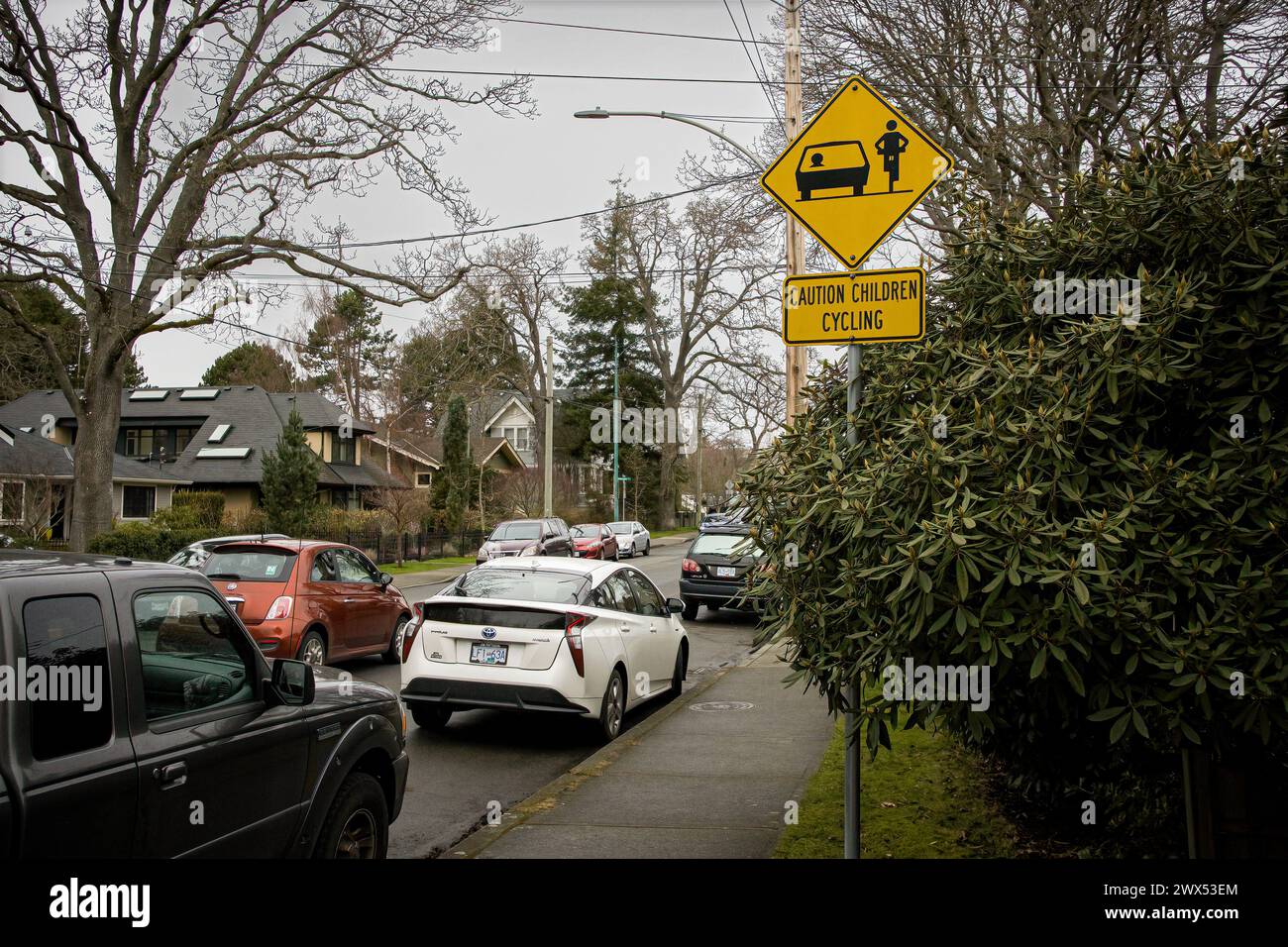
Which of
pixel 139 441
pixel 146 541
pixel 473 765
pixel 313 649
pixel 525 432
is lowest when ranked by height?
A: pixel 473 765

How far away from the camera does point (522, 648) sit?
27.5 feet

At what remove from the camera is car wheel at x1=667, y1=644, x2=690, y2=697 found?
10.8m

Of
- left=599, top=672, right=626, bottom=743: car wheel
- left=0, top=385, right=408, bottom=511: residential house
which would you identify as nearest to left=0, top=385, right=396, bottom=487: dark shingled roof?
left=0, top=385, right=408, bottom=511: residential house

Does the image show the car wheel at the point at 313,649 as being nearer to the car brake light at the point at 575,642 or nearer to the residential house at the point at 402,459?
the car brake light at the point at 575,642

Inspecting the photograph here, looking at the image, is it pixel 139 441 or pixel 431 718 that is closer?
pixel 431 718

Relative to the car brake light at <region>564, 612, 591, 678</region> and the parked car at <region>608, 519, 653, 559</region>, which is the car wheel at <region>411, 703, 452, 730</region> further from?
the parked car at <region>608, 519, 653, 559</region>

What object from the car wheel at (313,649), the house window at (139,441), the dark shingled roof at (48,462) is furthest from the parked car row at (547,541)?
the house window at (139,441)

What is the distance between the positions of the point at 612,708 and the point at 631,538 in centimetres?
3413

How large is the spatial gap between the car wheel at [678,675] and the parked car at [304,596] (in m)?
3.86

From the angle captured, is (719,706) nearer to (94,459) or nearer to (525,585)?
(525,585)

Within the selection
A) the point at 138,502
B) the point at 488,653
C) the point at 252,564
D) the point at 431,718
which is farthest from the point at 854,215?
the point at 138,502
